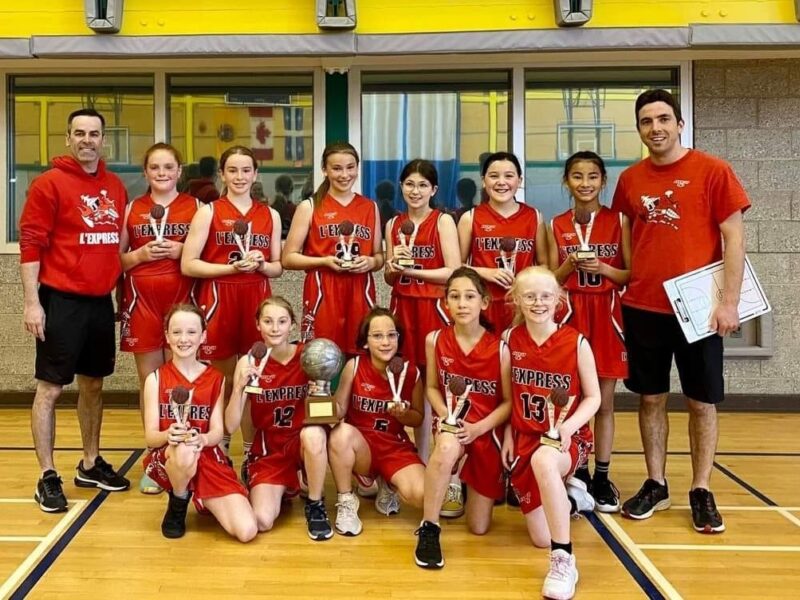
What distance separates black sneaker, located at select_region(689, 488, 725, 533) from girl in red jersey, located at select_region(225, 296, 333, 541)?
65.6 inches

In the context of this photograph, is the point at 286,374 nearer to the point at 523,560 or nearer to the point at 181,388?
the point at 181,388

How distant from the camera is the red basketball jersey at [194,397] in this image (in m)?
3.35

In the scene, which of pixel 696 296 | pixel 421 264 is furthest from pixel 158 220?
pixel 696 296

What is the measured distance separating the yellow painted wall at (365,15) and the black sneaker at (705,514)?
3.28 meters

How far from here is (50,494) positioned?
11.8ft

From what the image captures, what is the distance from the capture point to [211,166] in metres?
6.10

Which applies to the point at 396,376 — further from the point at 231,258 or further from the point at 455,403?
the point at 231,258

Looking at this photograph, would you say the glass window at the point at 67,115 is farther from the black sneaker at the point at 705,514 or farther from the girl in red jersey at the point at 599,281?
the black sneaker at the point at 705,514

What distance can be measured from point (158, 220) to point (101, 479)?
1.39 m

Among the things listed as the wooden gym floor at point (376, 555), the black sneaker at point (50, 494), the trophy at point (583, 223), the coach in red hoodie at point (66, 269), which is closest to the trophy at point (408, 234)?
the trophy at point (583, 223)

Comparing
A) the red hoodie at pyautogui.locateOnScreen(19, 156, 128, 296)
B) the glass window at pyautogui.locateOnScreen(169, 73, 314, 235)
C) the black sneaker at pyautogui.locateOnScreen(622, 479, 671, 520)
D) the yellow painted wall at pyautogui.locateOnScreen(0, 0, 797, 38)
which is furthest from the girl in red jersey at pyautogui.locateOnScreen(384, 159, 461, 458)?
the glass window at pyautogui.locateOnScreen(169, 73, 314, 235)

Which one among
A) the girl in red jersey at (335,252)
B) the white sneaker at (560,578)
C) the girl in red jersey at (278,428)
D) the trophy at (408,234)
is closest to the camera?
the white sneaker at (560,578)

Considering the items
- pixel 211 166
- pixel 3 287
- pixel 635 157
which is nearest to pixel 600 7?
pixel 635 157

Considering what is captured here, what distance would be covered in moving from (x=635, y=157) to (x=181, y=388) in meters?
4.34
